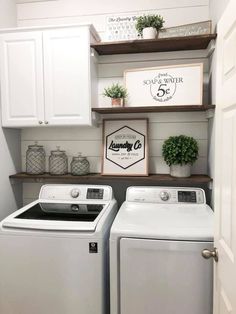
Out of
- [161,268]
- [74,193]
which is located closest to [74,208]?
[74,193]

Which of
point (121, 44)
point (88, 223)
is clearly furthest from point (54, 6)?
point (88, 223)

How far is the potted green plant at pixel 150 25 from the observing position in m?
1.90

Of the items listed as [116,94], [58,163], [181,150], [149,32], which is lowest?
[58,163]

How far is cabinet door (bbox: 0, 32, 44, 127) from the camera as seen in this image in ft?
6.43

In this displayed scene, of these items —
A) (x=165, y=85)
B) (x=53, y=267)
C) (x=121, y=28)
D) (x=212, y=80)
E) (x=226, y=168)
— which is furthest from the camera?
(x=121, y=28)

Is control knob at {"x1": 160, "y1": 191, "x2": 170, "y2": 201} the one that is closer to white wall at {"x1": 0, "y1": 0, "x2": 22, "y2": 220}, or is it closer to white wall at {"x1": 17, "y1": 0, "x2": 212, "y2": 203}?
white wall at {"x1": 17, "y1": 0, "x2": 212, "y2": 203}

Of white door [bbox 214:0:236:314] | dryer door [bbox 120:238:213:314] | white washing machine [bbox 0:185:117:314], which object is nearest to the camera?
white door [bbox 214:0:236:314]

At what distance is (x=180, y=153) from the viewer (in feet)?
6.34

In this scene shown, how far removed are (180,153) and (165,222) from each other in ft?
1.98

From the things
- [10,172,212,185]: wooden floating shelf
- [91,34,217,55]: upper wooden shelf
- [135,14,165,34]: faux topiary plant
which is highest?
[135,14,165,34]: faux topiary plant

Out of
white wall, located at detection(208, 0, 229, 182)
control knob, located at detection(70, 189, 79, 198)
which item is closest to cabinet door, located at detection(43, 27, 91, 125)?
control knob, located at detection(70, 189, 79, 198)

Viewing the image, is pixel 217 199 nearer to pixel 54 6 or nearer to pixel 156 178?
pixel 156 178

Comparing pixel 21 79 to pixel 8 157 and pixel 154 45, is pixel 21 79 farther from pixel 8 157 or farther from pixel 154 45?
pixel 154 45

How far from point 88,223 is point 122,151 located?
2.63 ft
